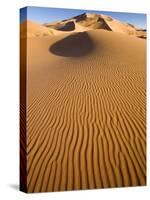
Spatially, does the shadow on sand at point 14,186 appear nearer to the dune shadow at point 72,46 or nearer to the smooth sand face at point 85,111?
the smooth sand face at point 85,111

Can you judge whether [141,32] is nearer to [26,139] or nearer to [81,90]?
[81,90]

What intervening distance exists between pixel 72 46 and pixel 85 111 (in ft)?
4.81

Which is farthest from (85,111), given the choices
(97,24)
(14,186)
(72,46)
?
(14,186)

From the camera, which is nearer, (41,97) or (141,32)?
(41,97)

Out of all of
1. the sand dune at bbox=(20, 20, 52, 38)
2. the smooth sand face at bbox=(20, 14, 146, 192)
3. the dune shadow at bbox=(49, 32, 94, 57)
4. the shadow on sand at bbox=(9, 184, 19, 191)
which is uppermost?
the sand dune at bbox=(20, 20, 52, 38)

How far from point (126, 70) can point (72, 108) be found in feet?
5.34

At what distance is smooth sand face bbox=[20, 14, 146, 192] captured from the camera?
1420 centimetres

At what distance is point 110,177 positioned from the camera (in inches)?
579

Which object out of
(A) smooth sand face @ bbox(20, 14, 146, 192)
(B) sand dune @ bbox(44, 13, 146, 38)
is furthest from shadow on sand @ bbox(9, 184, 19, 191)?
(B) sand dune @ bbox(44, 13, 146, 38)

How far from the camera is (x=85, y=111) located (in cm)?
1462

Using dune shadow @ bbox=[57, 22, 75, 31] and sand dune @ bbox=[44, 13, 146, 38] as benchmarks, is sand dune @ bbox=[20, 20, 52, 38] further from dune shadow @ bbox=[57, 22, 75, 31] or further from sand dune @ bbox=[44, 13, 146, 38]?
dune shadow @ bbox=[57, 22, 75, 31]

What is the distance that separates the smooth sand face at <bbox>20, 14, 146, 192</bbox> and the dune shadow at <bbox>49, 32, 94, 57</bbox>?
0.02 meters

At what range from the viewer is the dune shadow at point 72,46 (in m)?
14.7

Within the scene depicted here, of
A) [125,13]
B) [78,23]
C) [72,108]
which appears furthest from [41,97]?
[125,13]
